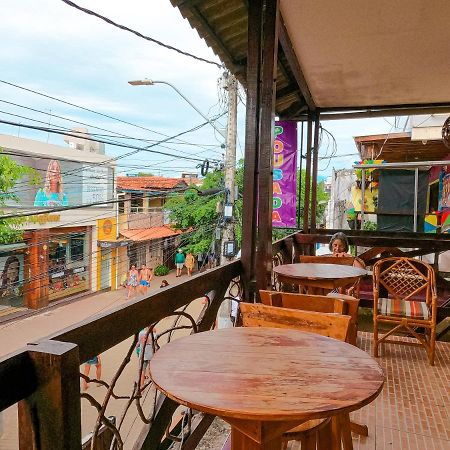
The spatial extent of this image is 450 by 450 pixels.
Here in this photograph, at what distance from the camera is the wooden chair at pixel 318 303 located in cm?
164

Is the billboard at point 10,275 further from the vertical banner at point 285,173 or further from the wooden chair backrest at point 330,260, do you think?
the wooden chair backrest at point 330,260

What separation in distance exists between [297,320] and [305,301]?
0.81ft

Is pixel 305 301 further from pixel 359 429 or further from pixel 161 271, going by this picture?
pixel 161 271

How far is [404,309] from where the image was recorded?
3.20 metres

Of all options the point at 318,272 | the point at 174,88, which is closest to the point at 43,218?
the point at 174,88

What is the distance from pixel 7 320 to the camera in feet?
45.6

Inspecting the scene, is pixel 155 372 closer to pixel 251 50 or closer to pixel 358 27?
pixel 251 50

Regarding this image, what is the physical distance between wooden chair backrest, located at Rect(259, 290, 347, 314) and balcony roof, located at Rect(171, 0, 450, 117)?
1985mm

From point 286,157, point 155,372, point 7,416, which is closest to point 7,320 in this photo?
point 7,416

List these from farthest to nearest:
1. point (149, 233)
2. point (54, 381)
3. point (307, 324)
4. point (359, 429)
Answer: point (149, 233)
point (359, 429)
point (307, 324)
point (54, 381)

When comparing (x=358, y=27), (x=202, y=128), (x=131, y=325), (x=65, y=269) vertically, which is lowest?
(x=65, y=269)

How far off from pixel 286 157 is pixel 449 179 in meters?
3.01

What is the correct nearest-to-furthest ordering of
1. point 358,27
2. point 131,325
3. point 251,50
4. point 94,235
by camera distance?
1. point 131,325
2. point 251,50
3. point 358,27
4. point 94,235

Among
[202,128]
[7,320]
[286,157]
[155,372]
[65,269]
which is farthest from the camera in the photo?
[65,269]
